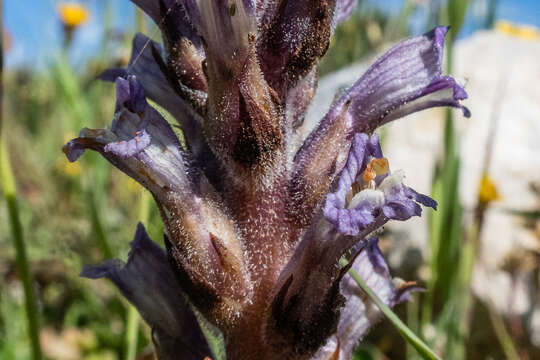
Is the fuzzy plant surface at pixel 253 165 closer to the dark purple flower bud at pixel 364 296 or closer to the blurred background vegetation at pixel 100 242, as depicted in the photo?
the dark purple flower bud at pixel 364 296

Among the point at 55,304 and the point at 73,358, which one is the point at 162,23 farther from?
the point at 55,304

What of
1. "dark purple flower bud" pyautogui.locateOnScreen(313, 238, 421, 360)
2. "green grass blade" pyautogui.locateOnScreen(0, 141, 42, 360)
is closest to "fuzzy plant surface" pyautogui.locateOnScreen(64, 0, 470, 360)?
"dark purple flower bud" pyautogui.locateOnScreen(313, 238, 421, 360)

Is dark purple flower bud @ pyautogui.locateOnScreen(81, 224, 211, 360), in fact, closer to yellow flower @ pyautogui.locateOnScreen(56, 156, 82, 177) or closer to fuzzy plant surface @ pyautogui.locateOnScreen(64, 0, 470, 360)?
fuzzy plant surface @ pyautogui.locateOnScreen(64, 0, 470, 360)

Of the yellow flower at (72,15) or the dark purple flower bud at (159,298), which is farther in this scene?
the yellow flower at (72,15)

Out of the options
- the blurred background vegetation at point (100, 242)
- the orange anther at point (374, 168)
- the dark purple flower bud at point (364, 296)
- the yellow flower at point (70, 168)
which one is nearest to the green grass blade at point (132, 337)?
the blurred background vegetation at point (100, 242)

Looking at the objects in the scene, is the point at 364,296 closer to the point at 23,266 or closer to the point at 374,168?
the point at 374,168

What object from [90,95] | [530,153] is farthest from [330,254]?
[90,95]
